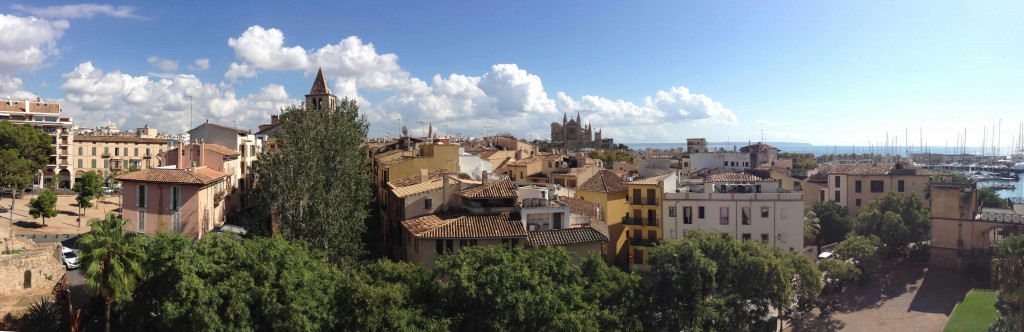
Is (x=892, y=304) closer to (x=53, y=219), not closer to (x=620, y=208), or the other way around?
(x=620, y=208)

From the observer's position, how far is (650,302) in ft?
86.5

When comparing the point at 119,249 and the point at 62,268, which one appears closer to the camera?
the point at 119,249

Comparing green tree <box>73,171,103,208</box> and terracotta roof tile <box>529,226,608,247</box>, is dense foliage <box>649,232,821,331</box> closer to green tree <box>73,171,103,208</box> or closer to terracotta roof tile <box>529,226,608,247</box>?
terracotta roof tile <box>529,226,608,247</box>

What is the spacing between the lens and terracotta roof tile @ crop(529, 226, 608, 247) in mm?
30031

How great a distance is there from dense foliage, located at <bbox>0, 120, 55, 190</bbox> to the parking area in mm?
60430

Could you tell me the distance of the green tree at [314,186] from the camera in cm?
3119

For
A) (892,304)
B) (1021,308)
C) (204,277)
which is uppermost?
(204,277)

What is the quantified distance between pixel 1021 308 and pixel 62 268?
41.5 meters

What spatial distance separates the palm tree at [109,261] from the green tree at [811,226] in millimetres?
46265

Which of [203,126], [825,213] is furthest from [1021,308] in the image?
[203,126]

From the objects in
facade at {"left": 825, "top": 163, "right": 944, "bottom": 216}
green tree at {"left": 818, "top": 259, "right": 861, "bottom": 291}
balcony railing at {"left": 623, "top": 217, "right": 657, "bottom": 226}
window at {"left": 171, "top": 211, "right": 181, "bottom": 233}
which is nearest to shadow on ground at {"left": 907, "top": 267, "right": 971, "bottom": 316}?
green tree at {"left": 818, "top": 259, "right": 861, "bottom": 291}

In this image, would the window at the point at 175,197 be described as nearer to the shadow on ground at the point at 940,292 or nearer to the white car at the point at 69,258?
the white car at the point at 69,258

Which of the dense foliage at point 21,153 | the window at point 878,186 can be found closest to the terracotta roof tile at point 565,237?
the window at point 878,186

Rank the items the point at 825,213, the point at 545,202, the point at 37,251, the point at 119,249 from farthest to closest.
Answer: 1. the point at 825,213
2. the point at 545,202
3. the point at 37,251
4. the point at 119,249
